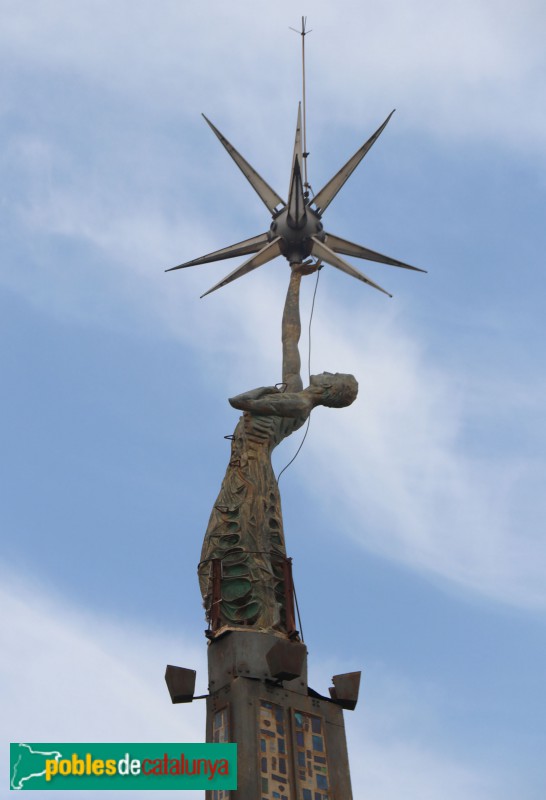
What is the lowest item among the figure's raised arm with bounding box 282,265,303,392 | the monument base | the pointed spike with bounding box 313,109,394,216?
the monument base

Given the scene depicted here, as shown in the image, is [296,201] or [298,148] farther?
[298,148]

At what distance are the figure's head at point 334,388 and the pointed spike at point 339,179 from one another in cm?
553

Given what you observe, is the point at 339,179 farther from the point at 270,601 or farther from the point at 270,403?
the point at 270,601

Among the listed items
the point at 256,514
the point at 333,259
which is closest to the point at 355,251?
the point at 333,259

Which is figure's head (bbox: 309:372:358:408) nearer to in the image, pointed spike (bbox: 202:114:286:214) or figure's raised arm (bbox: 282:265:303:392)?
figure's raised arm (bbox: 282:265:303:392)

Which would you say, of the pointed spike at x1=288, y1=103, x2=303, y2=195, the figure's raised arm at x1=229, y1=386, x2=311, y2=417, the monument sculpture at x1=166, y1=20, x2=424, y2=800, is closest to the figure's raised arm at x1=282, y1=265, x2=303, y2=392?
the monument sculpture at x1=166, y1=20, x2=424, y2=800

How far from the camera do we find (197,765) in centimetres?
2716

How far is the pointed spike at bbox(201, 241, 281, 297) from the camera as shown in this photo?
36469 millimetres

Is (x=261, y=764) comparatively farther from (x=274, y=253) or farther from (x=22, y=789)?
(x=274, y=253)

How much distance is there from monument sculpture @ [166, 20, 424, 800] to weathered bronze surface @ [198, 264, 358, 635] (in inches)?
1.0

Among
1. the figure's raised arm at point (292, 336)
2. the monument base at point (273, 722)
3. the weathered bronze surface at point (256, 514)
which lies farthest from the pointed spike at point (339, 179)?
the monument base at point (273, 722)

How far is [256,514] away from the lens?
104 feet

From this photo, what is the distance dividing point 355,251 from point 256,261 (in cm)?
278

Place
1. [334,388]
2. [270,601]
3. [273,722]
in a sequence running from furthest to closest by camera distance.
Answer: [334,388] → [270,601] → [273,722]
